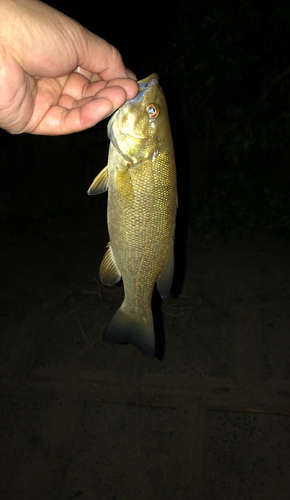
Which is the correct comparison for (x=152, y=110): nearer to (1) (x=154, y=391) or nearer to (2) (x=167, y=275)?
(2) (x=167, y=275)

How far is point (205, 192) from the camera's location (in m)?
4.98

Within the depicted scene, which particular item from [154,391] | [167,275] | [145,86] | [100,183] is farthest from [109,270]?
[154,391]

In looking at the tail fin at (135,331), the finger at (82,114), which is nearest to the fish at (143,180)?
the finger at (82,114)

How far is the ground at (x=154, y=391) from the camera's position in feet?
7.45

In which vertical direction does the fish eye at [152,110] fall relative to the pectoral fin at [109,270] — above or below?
above

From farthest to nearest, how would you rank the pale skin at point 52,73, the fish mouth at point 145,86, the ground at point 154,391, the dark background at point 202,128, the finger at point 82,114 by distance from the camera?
the dark background at point 202,128
the ground at point 154,391
the fish mouth at point 145,86
the finger at point 82,114
the pale skin at point 52,73

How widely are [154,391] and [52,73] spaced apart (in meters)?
2.31

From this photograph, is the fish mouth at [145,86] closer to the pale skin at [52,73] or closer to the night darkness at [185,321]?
the pale skin at [52,73]

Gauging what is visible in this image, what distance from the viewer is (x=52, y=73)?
149 centimetres

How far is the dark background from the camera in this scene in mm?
3111

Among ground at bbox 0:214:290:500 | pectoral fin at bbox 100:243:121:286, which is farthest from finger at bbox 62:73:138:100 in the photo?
ground at bbox 0:214:290:500

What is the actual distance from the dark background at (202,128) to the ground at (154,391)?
104 cm

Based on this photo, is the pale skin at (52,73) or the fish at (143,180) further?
the fish at (143,180)

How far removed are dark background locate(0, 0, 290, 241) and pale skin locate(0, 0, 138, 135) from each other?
1875mm
